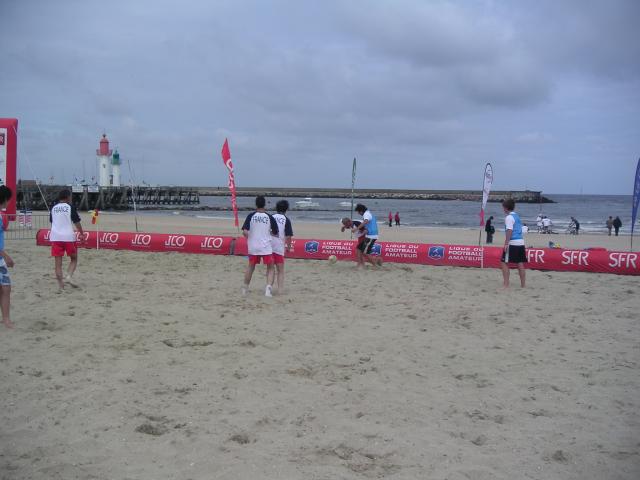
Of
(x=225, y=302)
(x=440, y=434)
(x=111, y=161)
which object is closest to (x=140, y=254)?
(x=225, y=302)

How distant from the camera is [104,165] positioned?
5322 cm

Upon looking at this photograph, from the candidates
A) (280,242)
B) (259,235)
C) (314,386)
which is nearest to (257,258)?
(259,235)

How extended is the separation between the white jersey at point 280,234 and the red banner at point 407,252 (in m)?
3.68

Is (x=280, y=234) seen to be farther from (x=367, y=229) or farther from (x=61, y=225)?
(x=61, y=225)

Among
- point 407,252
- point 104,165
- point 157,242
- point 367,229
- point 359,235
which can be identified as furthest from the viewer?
point 104,165

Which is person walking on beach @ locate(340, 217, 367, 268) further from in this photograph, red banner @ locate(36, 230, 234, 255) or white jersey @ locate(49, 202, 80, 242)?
white jersey @ locate(49, 202, 80, 242)

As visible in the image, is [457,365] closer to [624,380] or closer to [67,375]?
[624,380]

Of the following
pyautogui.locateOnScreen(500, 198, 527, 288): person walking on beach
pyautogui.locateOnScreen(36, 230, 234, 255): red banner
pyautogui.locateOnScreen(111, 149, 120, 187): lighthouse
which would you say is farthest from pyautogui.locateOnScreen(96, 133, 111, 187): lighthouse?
pyautogui.locateOnScreen(500, 198, 527, 288): person walking on beach

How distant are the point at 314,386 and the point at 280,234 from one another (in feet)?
13.0

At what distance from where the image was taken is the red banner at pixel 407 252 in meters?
10.6

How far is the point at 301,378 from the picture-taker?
442cm

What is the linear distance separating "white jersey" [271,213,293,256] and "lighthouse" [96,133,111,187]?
45935mm

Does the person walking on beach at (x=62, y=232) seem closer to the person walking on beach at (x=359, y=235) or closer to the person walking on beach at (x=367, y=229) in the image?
the person walking on beach at (x=359, y=235)

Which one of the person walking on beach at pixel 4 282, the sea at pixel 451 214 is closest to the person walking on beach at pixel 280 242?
the person walking on beach at pixel 4 282
